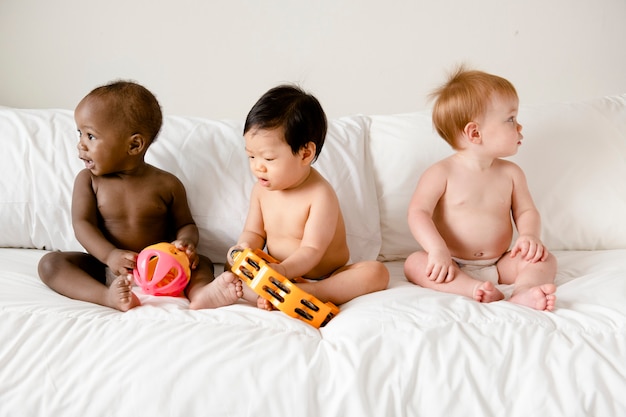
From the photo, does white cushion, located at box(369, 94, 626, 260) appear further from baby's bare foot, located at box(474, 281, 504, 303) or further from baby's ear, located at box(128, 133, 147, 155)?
baby's ear, located at box(128, 133, 147, 155)

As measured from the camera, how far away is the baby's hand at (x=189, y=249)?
1698mm

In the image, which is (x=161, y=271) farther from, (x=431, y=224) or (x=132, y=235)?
(x=431, y=224)

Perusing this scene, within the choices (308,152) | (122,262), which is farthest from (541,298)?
(122,262)

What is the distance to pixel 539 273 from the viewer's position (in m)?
1.64

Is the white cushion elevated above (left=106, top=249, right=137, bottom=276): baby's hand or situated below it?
above

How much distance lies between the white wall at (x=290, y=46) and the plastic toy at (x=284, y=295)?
3.48 feet

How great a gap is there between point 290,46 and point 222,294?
1.13 m

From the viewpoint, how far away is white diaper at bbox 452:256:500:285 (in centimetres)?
178

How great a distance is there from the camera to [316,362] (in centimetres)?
127

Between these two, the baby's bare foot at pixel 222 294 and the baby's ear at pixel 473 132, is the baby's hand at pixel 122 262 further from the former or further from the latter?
the baby's ear at pixel 473 132

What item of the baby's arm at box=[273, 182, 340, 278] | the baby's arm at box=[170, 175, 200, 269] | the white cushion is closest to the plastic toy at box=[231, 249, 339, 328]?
the baby's arm at box=[273, 182, 340, 278]

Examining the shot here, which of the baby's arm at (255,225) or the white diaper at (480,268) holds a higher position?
the baby's arm at (255,225)

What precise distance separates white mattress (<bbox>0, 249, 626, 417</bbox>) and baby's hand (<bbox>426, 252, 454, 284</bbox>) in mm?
231

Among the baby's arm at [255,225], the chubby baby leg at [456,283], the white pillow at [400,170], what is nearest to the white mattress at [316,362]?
the chubby baby leg at [456,283]
